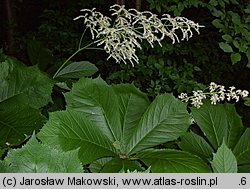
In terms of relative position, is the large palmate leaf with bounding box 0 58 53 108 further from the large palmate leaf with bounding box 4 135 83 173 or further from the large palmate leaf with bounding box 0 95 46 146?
the large palmate leaf with bounding box 4 135 83 173

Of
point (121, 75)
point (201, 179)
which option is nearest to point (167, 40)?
point (121, 75)

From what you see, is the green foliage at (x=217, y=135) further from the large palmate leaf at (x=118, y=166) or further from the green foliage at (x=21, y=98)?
the green foliage at (x=21, y=98)

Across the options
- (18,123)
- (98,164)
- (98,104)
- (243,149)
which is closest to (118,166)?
(98,164)

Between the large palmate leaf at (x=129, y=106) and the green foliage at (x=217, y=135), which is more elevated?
the large palmate leaf at (x=129, y=106)

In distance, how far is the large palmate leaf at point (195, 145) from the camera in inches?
48.1

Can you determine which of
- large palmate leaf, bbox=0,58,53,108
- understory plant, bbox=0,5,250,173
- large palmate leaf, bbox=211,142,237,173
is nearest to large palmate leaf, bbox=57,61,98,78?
understory plant, bbox=0,5,250,173

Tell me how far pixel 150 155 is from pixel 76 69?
2.22 feet

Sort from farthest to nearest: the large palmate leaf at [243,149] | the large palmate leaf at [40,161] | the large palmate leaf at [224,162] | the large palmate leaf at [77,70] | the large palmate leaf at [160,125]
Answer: the large palmate leaf at [77,70], the large palmate leaf at [243,149], the large palmate leaf at [160,125], the large palmate leaf at [224,162], the large palmate leaf at [40,161]

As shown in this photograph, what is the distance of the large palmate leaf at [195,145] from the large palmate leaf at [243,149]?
0.08 metres

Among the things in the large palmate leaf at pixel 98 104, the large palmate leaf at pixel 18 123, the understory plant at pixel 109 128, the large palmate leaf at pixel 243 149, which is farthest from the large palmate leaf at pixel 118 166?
the large palmate leaf at pixel 243 149

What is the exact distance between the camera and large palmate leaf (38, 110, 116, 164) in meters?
0.93

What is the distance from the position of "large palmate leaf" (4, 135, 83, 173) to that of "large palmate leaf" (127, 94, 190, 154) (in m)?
0.38

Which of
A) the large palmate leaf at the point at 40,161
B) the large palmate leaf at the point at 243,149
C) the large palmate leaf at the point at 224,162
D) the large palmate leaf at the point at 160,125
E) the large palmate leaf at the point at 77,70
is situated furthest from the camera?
the large palmate leaf at the point at 77,70

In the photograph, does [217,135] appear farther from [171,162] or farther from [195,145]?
[171,162]
